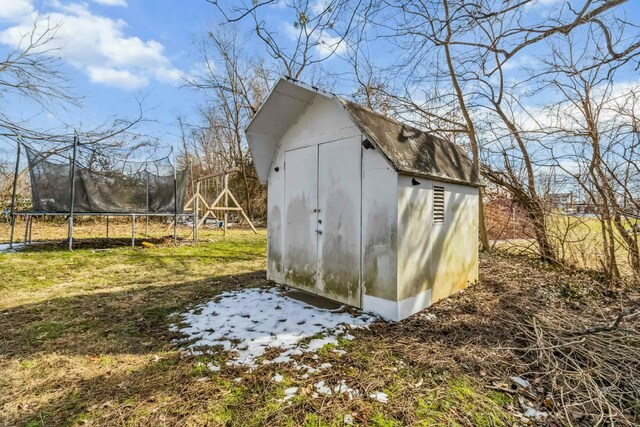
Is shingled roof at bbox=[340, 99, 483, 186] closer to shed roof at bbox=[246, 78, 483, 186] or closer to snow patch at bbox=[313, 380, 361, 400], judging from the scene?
shed roof at bbox=[246, 78, 483, 186]

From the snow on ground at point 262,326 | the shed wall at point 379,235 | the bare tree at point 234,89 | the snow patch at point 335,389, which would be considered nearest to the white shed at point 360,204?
the shed wall at point 379,235

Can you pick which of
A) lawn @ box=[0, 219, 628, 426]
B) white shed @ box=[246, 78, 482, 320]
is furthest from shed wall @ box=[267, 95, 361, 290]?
lawn @ box=[0, 219, 628, 426]

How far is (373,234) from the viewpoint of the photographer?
3826 mm

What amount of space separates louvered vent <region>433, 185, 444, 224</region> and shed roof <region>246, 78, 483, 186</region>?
0.19m

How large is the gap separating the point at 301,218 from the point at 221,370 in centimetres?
259

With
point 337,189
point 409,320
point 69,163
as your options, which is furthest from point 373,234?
point 69,163

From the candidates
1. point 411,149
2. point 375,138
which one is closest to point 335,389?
point 375,138

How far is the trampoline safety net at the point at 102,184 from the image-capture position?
7922 mm

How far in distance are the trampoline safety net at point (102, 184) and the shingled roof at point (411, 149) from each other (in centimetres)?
692

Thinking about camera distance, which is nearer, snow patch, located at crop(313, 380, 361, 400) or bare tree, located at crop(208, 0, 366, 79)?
snow patch, located at crop(313, 380, 361, 400)

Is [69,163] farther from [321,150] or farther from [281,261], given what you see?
[321,150]

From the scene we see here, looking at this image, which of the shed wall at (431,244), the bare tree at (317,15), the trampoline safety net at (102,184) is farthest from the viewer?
the trampoline safety net at (102,184)

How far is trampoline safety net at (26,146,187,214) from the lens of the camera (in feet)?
26.0

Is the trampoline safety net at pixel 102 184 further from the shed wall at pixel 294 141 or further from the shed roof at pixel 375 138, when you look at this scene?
the shed wall at pixel 294 141
